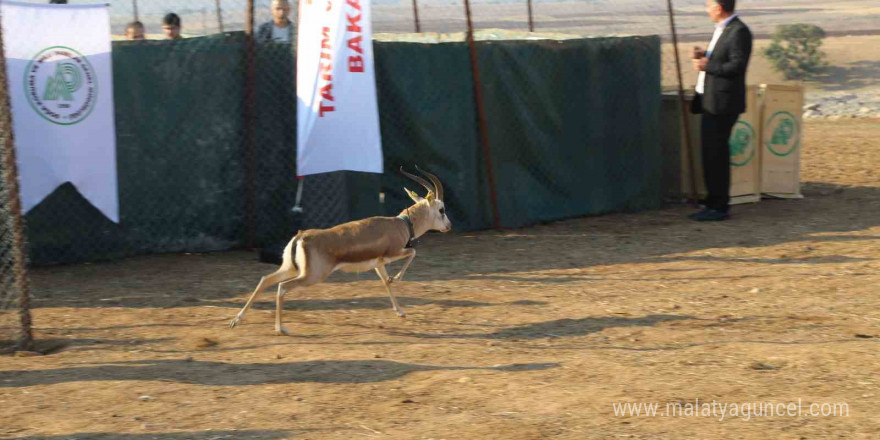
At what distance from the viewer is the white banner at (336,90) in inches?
347

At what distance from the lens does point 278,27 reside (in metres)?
9.80

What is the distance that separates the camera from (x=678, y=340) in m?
7.05

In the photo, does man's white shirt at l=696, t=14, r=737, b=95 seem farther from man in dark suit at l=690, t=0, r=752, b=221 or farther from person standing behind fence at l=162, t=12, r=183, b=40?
person standing behind fence at l=162, t=12, r=183, b=40

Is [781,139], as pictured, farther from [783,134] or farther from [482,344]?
[482,344]

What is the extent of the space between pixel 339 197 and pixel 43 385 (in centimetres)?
399

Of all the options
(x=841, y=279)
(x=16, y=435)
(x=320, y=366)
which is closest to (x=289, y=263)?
(x=320, y=366)

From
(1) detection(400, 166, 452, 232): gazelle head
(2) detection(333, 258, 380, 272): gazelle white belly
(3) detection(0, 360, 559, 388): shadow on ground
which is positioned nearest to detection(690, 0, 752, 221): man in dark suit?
(1) detection(400, 166, 452, 232): gazelle head

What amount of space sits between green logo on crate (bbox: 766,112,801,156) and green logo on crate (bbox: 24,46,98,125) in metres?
7.46

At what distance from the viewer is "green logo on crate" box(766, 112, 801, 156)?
39.3ft

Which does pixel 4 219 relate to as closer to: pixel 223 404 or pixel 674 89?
→ pixel 223 404

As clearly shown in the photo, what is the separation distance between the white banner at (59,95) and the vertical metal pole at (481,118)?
3.67m

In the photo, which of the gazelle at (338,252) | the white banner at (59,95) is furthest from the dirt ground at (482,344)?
the white banner at (59,95)

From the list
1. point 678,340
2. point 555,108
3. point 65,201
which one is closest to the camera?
point 678,340

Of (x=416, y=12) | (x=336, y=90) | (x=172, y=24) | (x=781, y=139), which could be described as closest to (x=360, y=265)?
(x=336, y=90)
